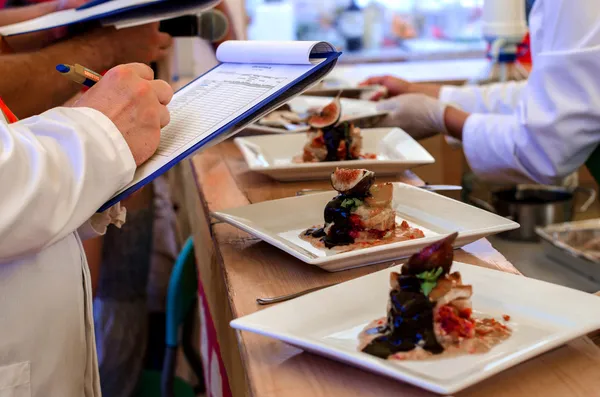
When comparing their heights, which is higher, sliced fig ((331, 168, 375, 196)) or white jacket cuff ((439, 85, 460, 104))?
sliced fig ((331, 168, 375, 196))

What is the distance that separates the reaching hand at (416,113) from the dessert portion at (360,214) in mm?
960

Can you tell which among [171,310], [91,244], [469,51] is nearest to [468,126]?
[171,310]

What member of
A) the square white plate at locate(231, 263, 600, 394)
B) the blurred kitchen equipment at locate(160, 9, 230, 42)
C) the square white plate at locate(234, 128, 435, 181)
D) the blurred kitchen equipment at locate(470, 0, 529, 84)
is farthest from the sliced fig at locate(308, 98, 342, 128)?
the blurred kitchen equipment at locate(470, 0, 529, 84)

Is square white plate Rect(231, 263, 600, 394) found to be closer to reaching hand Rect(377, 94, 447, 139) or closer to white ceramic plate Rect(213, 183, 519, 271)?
white ceramic plate Rect(213, 183, 519, 271)

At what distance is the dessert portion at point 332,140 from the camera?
159 cm

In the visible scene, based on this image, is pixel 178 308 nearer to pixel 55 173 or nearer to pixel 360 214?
pixel 360 214

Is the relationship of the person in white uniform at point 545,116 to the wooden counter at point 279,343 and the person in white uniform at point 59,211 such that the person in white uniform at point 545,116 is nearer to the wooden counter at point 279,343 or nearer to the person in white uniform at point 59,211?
the wooden counter at point 279,343

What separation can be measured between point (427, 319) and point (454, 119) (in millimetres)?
1418

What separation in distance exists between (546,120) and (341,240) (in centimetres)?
91

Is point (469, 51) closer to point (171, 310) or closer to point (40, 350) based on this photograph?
point (171, 310)

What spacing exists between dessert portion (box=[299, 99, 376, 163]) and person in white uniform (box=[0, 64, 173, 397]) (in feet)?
1.81

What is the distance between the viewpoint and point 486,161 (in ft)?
6.64

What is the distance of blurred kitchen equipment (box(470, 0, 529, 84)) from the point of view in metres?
2.79

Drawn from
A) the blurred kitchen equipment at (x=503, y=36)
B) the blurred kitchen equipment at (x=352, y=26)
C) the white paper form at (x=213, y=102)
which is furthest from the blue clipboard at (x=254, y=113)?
the blurred kitchen equipment at (x=352, y=26)
